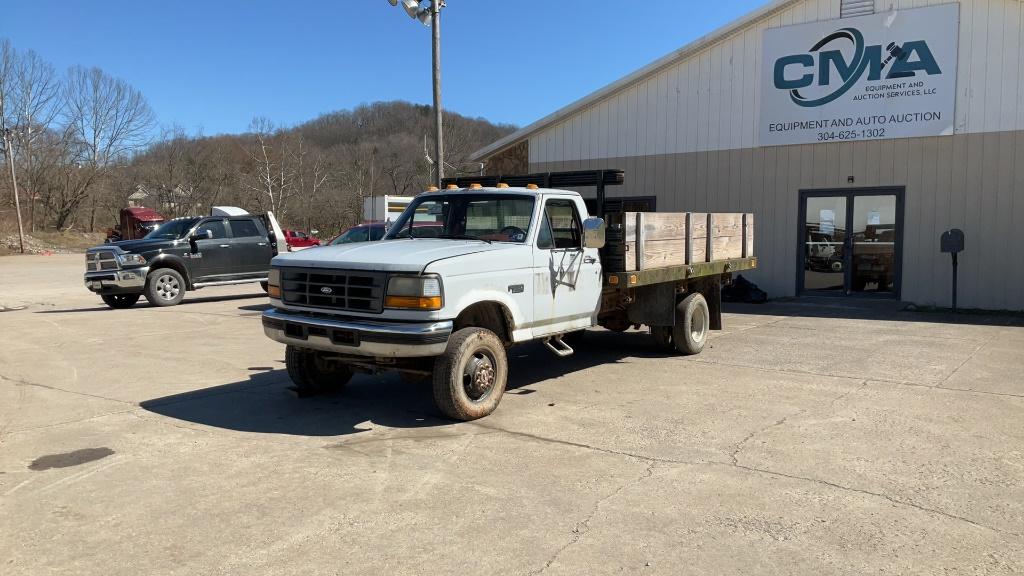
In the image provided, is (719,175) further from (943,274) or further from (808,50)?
(943,274)

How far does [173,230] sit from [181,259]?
2.99 feet

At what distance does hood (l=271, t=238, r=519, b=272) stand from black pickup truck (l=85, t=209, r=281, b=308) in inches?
399

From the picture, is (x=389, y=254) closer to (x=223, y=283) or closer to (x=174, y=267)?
(x=174, y=267)

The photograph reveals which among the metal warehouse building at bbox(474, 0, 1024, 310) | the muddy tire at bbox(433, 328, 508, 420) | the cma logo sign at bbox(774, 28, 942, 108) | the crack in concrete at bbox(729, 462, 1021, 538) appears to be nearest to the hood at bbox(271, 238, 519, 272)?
the muddy tire at bbox(433, 328, 508, 420)

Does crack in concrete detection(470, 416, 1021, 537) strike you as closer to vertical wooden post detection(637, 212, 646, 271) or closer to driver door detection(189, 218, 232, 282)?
vertical wooden post detection(637, 212, 646, 271)

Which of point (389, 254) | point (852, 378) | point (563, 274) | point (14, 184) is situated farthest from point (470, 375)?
point (14, 184)

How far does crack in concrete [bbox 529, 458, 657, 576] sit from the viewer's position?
11.8 ft

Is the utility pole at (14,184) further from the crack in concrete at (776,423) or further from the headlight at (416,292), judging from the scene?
the crack in concrete at (776,423)

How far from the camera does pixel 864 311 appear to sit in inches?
550

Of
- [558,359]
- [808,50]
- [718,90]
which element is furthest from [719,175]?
[558,359]

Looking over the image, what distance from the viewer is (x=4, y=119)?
179 ft

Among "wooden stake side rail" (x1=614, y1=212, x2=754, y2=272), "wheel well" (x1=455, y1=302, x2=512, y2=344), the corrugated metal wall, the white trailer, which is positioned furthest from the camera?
the white trailer

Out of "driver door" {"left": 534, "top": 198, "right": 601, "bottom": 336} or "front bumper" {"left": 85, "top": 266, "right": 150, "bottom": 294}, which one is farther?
"front bumper" {"left": 85, "top": 266, "right": 150, "bottom": 294}

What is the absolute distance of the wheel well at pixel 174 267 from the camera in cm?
1540
